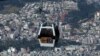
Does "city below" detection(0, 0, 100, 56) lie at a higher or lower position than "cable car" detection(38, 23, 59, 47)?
lower

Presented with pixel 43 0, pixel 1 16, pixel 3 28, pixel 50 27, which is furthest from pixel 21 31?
pixel 50 27

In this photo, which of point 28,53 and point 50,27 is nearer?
point 50,27

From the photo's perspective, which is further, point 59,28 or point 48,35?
point 59,28

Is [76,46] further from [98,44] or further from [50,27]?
[50,27]

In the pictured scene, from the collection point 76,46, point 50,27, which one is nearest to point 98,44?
point 76,46

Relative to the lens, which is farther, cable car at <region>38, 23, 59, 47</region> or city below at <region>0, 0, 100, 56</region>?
city below at <region>0, 0, 100, 56</region>

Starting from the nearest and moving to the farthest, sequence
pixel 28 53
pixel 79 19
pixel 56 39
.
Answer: pixel 56 39 → pixel 28 53 → pixel 79 19

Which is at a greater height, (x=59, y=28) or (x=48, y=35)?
(x=48, y=35)

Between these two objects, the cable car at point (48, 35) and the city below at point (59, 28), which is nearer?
the cable car at point (48, 35)

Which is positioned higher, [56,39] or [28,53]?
[56,39]

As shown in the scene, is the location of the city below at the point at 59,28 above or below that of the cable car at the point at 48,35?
below

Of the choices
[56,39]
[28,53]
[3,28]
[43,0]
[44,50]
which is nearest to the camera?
[56,39]
